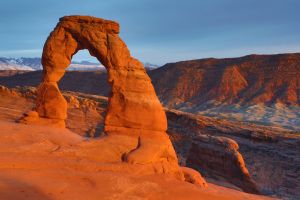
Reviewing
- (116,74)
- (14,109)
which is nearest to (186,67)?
(14,109)

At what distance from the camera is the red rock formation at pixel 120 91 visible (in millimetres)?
9930

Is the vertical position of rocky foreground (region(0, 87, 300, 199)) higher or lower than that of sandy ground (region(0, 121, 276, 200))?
lower

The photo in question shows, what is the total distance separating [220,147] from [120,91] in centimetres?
885

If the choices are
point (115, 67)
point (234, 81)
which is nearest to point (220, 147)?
point (115, 67)

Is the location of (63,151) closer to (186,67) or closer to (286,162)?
(286,162)

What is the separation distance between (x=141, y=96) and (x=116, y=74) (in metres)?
0.92

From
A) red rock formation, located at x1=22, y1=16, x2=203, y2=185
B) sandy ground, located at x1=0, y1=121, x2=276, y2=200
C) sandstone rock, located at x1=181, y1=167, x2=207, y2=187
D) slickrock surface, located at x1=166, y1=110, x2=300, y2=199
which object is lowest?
slickrock surface, located at x1=166, y1=110, x2=300, y2=199

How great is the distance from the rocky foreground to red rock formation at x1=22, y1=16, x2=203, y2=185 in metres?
1.13

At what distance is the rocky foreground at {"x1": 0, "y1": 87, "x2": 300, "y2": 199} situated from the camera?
56.6 feet

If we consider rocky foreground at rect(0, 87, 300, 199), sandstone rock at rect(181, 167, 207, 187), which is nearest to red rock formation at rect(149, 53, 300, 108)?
rocky foreground at rect(0, 87, 300, 199)

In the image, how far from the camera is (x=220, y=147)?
17.9m

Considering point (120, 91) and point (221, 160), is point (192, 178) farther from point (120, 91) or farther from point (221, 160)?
point (221, 160)

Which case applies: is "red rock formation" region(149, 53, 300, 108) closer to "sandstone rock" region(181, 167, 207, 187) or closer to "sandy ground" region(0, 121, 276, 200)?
"sandstone rock" region(181, 167, 207, 187)

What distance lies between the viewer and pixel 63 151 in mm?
8898
